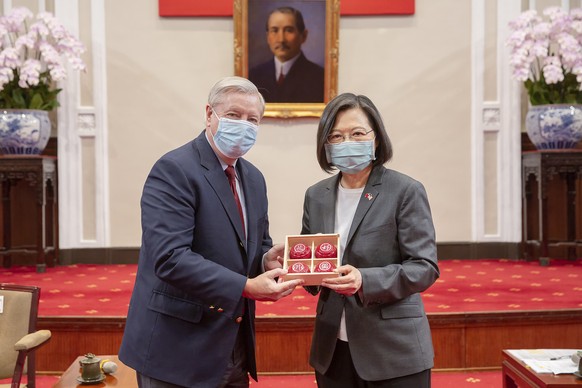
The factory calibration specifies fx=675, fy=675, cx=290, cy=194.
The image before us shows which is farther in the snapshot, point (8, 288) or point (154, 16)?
point (154, 16)

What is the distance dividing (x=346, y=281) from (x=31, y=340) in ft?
5.36

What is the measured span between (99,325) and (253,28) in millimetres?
3277

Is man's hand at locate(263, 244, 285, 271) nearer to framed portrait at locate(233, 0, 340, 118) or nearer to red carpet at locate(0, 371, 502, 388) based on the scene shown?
red carpet at locate(0, 371, 502, 388)

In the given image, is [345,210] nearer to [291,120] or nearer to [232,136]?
[232,136]

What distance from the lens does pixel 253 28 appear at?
6133mm

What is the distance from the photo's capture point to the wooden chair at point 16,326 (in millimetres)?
2992

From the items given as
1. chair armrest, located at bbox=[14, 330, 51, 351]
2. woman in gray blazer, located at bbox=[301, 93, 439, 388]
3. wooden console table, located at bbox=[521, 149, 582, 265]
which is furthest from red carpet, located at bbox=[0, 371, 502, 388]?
wooden console table, located at bbox=[521, 149, 582, 265]

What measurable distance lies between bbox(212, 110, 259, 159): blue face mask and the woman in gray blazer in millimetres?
292

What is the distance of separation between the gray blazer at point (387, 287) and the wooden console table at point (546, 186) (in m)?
4.10

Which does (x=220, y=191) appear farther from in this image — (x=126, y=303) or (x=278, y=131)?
(x=278, y=131)

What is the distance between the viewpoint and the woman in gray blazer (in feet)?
6.63

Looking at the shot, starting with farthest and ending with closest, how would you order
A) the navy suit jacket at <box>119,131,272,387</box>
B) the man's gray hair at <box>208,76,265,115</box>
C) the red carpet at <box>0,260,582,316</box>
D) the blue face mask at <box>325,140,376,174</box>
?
the red carpet at <box>0,260,582,316</box>
the blue face mask at <box>325,140,376,174</box>
the man's gray hair at <box>208,76,265,115</box>
the navy suit jacket at <box>119,131,272,387</box>

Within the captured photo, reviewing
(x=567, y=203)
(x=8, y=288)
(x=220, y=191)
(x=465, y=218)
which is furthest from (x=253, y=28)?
(x=220, y=191)

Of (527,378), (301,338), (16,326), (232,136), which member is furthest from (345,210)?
(301,338)
